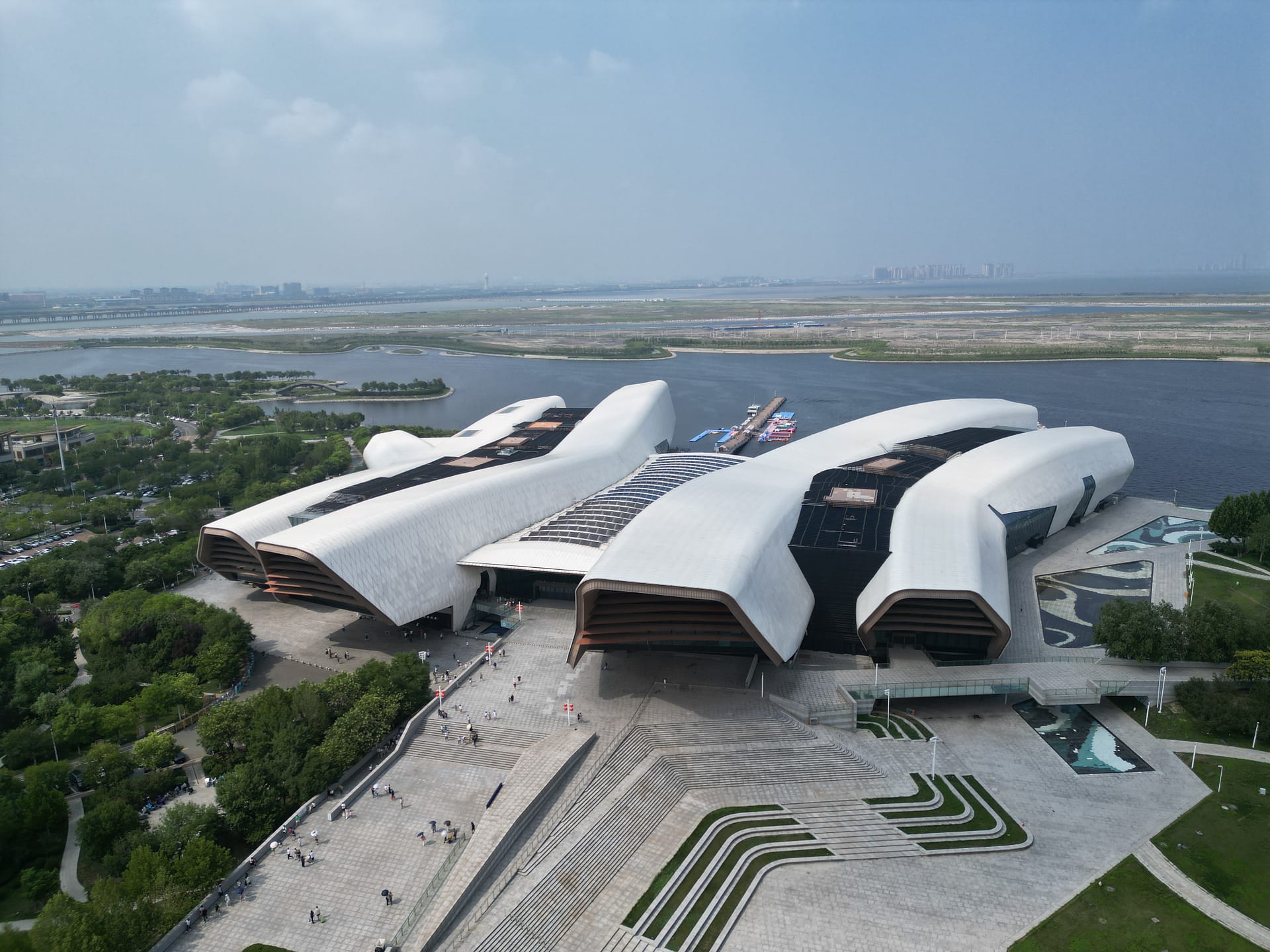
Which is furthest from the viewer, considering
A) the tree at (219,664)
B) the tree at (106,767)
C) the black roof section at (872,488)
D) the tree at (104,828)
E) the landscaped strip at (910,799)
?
the black roof section at (872,488)

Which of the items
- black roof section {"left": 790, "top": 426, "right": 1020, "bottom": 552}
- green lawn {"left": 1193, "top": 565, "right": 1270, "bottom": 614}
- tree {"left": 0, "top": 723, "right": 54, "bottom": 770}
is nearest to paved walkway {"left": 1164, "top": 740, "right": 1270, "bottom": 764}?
A: green lawn {"left": 1193, "top": 565, "right": 1270, "bottom": 614}

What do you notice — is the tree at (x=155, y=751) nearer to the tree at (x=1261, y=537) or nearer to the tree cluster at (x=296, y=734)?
the tree cluster at (x=296, y=734)

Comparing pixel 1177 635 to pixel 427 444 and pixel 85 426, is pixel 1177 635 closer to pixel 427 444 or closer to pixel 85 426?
pixel 427 444

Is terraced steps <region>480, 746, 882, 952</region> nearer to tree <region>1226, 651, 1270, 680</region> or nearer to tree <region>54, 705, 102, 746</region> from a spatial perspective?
tree <region>1226, 651, 1270, 680</region>

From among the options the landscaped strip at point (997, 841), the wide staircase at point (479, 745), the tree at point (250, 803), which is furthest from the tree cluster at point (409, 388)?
the landscaped strip at point (997, 841)

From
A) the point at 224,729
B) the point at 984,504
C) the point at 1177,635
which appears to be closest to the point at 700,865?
the point at 224,729

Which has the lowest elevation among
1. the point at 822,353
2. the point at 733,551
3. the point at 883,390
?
the point at 883,390
